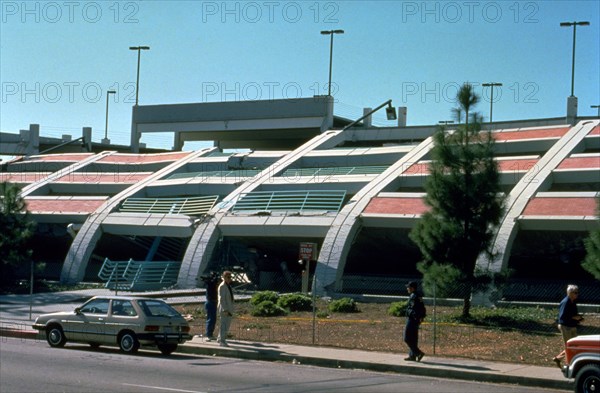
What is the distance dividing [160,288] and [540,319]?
59.2 ft

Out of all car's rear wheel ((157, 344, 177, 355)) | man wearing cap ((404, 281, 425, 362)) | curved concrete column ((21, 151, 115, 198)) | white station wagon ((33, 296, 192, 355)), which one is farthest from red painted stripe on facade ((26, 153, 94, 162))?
man wearing cap ((404, 281, 425, 362))

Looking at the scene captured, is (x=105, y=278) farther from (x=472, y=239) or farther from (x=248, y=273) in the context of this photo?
(x=472, y=239)

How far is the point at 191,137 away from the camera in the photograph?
64.3 metres

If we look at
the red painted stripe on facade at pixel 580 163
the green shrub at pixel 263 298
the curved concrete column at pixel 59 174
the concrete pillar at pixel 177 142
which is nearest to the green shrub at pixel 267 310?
the green shrub at pixel 263 298

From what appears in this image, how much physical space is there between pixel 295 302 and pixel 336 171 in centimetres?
1583

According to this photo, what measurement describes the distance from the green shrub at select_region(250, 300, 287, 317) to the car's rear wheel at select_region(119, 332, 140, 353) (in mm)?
9171

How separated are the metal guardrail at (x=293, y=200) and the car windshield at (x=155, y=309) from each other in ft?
61.1

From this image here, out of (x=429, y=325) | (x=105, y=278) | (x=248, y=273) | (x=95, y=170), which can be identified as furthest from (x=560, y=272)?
(x=95, y=170)

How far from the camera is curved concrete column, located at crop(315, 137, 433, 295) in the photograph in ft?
116

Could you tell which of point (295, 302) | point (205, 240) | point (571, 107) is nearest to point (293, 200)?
point (205, 240)

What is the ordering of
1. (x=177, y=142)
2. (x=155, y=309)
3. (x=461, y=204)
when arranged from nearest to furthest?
(x=155, y=309)
(x=461, y=204)
(x=177, y=142)

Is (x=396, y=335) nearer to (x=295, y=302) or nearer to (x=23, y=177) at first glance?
(x=295, y=302)

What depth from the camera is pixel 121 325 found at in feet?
68.8

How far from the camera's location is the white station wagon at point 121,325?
20.8 metres
